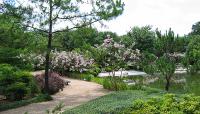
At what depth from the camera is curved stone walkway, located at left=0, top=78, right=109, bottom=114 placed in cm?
1503

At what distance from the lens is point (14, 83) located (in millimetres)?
17500

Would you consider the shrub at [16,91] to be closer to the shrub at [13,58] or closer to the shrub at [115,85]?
the shrub at [13,58]

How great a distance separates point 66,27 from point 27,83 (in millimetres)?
2999

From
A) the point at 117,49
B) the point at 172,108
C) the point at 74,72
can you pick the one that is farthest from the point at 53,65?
the point at 172,108

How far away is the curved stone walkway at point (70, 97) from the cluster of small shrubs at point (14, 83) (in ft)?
4.17

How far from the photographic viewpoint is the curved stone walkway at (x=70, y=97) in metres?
15.0

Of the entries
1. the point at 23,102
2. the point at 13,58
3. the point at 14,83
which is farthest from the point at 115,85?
the point at 23,102

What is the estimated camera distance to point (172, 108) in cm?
975

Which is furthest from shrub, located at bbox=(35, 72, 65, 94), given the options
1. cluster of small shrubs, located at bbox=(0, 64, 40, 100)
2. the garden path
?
cluster of small shrubs, located at bbox=(0, 64, 40, 100)

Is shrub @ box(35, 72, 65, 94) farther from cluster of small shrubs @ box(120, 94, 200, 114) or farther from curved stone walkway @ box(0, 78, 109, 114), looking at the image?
cluster of small shrubs @ box(120, 94, 200, 114)

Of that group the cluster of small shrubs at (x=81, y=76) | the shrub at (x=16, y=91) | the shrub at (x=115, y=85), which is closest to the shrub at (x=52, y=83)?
the shrub at (x=16, y=91)

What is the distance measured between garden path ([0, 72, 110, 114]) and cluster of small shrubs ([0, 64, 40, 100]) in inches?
49.7

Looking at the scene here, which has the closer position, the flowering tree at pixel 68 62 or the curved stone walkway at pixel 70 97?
the curved stone walkway at pixel 70 97

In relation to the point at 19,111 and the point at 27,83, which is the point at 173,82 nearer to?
the point at 27,83
